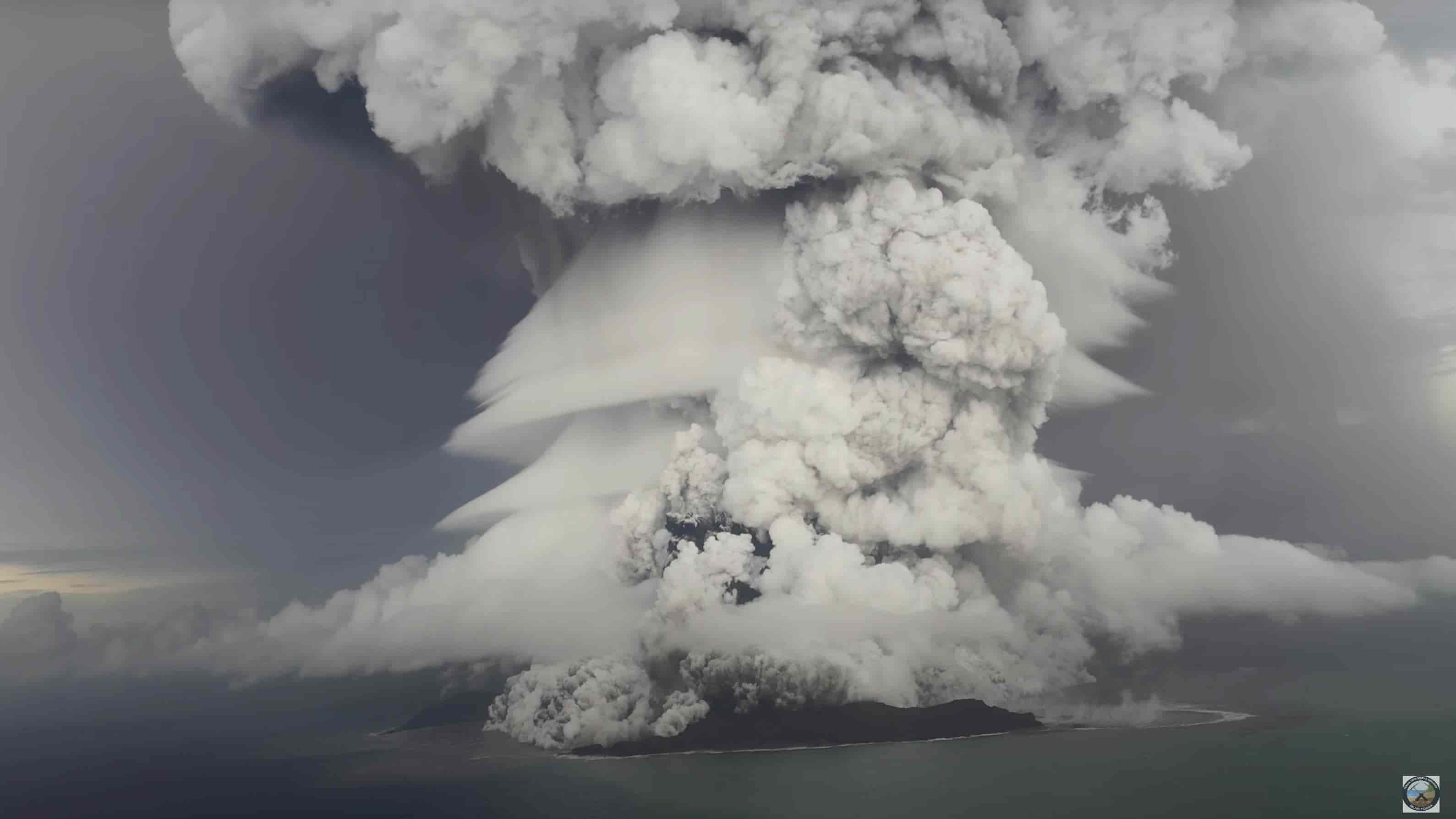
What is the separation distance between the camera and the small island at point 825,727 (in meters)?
15.7

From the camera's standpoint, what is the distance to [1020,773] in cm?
1594

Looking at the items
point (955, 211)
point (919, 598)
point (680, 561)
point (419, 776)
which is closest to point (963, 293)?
point (955, 211)

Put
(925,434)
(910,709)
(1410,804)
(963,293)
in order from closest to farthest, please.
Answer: (1410,804), (963,293), (925,434), (910,709)

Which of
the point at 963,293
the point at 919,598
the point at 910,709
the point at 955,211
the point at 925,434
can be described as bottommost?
the point at 910,709

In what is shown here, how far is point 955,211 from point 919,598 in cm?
512

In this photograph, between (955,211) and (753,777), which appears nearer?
(955,211)

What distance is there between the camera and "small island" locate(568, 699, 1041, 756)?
15.7 m

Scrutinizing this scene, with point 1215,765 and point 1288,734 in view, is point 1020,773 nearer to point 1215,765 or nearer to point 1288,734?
point 1215,765

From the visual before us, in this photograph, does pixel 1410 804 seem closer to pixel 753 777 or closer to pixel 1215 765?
pixel 1215 765

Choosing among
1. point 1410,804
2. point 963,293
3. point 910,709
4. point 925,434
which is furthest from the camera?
point 910,709

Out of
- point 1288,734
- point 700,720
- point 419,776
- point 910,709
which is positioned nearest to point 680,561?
point 700,720

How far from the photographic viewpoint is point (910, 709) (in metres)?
15.8

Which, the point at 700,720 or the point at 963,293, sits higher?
the point at 963,293

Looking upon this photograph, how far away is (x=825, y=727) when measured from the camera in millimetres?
16094
